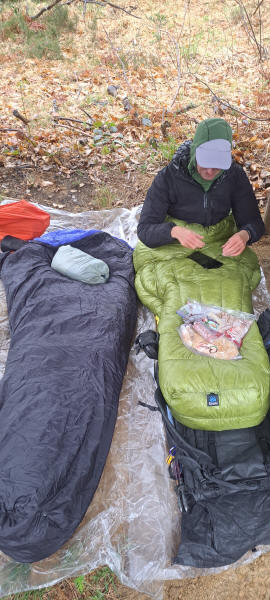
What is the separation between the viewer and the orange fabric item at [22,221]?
292cm

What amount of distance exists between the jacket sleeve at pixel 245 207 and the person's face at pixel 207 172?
22cm

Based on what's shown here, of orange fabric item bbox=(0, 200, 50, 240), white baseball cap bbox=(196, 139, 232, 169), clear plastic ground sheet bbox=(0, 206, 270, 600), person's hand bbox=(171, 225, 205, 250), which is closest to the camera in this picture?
clear plastic ground sheet bbox=(0, 206, 270, 600)

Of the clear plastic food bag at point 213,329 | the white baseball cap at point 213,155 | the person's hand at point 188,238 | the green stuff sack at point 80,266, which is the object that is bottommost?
the clear plastic food bag at point 213,329

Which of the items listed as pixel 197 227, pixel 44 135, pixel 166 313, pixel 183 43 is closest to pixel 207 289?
pixel 166 313

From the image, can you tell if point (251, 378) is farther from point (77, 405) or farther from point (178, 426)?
point (77, 405)

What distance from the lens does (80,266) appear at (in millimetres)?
2535

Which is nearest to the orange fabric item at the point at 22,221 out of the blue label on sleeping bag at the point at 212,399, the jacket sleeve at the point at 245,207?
the jacket sleeve at the point at 245,207

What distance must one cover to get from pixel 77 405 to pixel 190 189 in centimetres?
144

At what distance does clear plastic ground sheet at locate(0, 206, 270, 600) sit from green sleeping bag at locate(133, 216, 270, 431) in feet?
1.02

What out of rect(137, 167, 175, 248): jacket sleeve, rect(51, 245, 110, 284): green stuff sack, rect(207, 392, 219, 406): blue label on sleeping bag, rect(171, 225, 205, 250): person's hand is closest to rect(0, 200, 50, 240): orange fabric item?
rect(51, 245, 110, 284): green stuff sack

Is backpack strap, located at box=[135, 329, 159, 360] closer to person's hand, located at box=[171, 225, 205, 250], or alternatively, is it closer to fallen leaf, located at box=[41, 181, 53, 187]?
person's hand, located at box=[171, 225, 205, 250]

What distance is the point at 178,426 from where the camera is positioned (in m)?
1.86

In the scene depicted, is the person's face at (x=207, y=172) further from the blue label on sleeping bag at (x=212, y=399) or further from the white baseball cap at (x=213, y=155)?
the blue label on sleeping bag at (x=212, y=399)

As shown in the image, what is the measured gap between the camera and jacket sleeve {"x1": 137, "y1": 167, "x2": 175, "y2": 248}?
243cm
